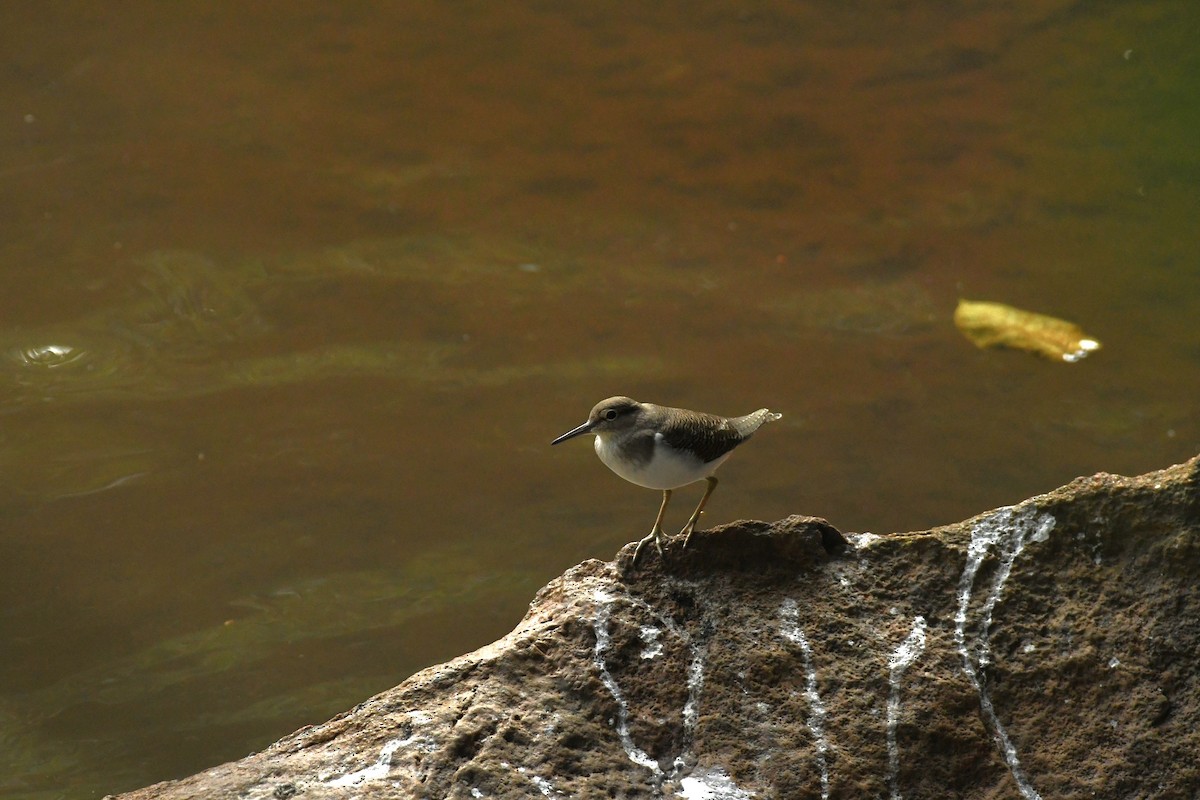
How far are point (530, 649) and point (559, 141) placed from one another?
14.7 ft

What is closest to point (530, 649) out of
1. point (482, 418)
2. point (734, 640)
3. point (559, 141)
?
point (734, 640)

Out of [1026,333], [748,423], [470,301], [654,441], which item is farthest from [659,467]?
[1026,333]

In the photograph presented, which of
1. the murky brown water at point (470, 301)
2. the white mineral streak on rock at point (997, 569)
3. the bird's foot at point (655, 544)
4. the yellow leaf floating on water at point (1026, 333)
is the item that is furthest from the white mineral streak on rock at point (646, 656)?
the yellow leaf floating on water at point (1026, 333)

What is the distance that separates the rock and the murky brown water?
228 centimetres

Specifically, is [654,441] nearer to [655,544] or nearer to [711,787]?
[655,544]

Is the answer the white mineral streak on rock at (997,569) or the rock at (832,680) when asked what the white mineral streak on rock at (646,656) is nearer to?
the rock at (832,680)

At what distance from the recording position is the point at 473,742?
10.0 ft

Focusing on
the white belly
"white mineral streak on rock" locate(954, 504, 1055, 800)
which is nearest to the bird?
the white belly

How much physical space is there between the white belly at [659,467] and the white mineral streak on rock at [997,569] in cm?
77

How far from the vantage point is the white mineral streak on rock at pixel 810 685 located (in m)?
3.12

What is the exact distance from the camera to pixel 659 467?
3.55 meters

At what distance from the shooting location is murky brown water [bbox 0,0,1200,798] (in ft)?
18.2

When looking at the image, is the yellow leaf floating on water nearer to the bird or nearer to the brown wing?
the brown wing

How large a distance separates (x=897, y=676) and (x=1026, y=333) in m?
3.80
